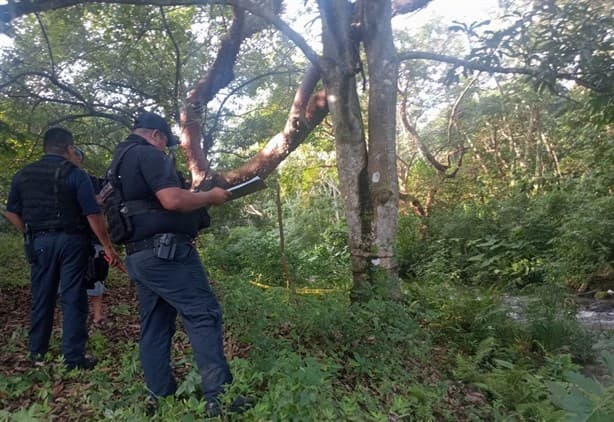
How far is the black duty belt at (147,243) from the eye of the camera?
3078 millimetres

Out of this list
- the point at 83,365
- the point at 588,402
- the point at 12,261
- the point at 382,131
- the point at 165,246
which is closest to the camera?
the point at 588,402

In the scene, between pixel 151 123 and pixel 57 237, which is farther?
pixel 57 237

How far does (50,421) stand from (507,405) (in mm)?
3285

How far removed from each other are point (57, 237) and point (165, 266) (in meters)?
1.33

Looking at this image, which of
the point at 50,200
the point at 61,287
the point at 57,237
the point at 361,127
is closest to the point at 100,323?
the point at 61,287

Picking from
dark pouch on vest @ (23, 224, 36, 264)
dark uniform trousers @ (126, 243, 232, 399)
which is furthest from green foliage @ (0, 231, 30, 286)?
dark uniform trousers @ (126, 243, 232, 399)

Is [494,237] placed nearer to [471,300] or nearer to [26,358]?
[471,300]

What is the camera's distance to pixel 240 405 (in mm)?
2900

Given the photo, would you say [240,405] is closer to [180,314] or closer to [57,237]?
[180,314]

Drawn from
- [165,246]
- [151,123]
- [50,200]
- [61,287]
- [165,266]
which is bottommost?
[61,287]

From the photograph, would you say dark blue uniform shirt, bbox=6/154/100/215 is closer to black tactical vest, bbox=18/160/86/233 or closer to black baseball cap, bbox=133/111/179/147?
black tactical vest, bbox=18/160/86/233

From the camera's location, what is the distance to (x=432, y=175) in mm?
16750

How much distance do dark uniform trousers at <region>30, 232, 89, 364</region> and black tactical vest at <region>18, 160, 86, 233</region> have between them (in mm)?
84

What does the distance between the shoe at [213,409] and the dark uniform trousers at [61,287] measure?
142cm
